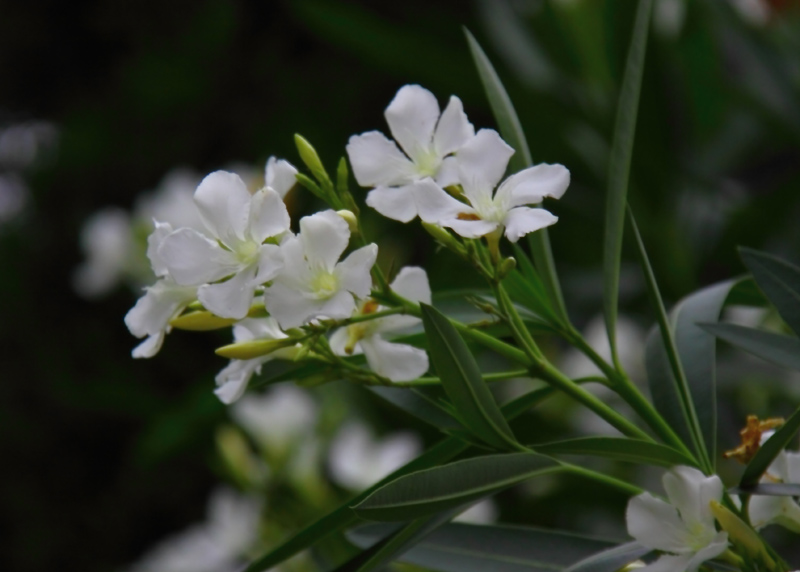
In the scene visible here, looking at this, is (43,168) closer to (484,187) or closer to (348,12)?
(348,12)

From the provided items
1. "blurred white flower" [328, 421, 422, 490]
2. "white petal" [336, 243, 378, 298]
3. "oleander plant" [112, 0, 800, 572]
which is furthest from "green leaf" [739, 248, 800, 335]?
"blurred white flower" [328, 421, 422, 490]

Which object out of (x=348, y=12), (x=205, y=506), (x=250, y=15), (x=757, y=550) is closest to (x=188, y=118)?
(x=250, y=15)

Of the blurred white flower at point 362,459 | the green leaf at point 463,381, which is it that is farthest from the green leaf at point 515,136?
the blurred white flower at point 362,459

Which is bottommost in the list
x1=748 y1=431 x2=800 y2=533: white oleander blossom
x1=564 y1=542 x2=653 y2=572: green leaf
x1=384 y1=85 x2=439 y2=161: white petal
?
x1=748 y1=431 x2=800 y2=533: white oleander blossom

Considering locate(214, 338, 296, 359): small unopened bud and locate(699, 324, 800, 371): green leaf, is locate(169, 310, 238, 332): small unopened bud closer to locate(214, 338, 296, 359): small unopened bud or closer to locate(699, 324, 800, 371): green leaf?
locate(214, 338, 296, 359): small unopened bud

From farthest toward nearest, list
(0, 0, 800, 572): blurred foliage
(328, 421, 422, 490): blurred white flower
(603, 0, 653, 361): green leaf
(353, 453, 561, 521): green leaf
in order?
1. (0, 0, 800, 572): blurred foliage
2. (328, 421, 422, 490): blurred white flower
3. (603, 0, 653, 361): green leaf
4. (353, 453, 561, 521): green leaf

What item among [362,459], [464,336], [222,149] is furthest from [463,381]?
[222,149]

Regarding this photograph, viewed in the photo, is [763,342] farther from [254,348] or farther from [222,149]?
[222,149]
